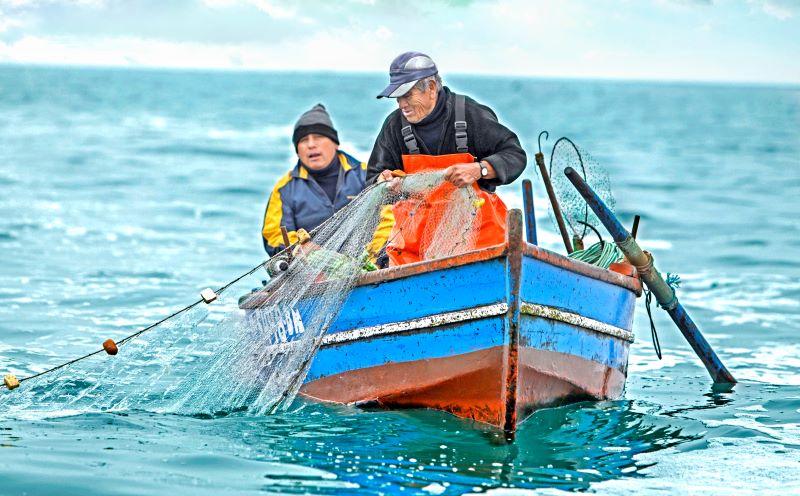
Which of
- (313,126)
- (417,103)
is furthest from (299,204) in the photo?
(417,103)

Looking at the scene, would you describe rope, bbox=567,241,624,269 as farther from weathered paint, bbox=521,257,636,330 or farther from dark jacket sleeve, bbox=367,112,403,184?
dark jacket sleeve, bbox=367,112,403,184

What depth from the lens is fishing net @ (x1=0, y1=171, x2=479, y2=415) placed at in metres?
6.39

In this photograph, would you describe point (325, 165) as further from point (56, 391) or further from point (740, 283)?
point (740, 283)

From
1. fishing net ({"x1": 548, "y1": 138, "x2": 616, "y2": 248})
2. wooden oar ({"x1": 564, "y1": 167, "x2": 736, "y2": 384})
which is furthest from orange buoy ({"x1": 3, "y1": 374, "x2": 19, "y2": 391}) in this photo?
fishing net ({"x1": 548, "y1": 138, "x2": 616, "y2": 248})

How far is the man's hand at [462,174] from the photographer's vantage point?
6160 millimetres

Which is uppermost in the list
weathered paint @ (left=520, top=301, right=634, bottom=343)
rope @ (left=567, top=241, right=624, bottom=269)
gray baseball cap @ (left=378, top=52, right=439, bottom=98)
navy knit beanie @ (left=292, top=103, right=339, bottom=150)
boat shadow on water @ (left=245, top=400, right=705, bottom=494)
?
gray baseball cap @ (left=378, top=52, right=439, bottom=98)

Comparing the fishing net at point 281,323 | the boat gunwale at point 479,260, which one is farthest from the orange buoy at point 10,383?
the boat gunwale at point 479,260

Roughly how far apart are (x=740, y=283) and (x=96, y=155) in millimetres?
19451

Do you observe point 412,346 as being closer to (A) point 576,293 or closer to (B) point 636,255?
(A) point 576,293

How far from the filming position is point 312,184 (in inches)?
312

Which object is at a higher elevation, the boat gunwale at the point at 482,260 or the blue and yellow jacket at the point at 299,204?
the blue and yellow jacket at the point at 299,204

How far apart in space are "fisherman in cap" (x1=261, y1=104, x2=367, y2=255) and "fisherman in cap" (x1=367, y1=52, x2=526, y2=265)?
1166 mm

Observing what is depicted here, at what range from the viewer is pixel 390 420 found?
6.50 meters

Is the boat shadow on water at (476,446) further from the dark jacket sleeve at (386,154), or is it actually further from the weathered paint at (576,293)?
the dark jacket sleeve at (386,154)
